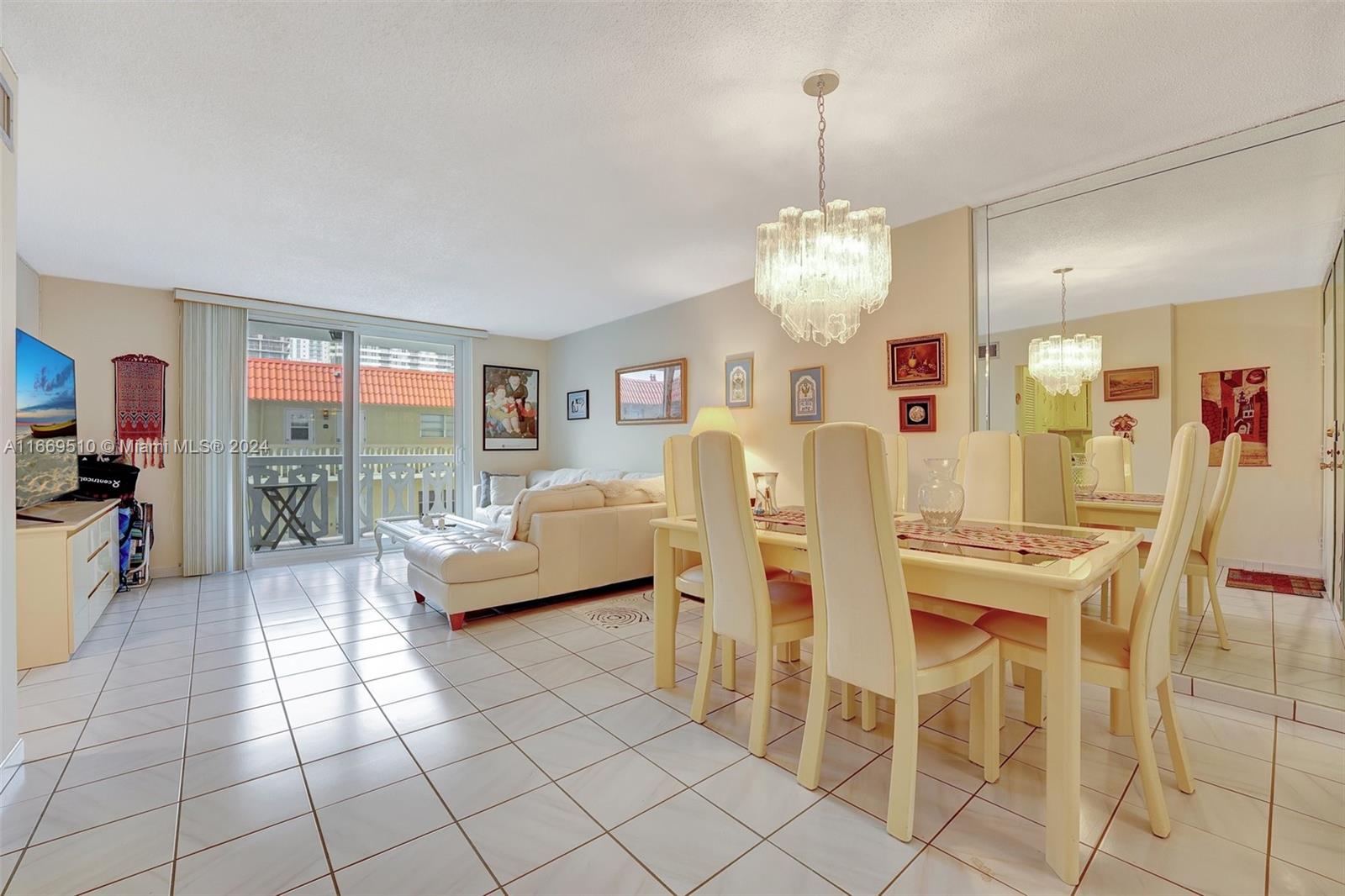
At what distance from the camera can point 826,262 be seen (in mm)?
2348

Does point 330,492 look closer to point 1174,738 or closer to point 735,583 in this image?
point 735,583

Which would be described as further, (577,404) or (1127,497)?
(577,404)

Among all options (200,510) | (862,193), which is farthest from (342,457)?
(862,193)

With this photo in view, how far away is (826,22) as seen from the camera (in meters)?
1.78

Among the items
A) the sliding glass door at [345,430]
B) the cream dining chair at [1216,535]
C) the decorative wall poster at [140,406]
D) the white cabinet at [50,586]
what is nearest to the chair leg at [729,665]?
the cream dining chair at [1216,535]

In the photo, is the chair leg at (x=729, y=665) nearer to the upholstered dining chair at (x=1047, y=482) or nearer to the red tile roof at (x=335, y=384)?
the upholstered dining chair at (x=1047, y=482)

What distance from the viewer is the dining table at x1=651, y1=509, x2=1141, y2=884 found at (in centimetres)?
140

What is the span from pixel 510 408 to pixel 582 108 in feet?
15.5

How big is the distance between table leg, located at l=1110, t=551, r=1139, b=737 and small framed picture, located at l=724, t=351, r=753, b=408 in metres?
2.77

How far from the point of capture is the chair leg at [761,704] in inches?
76.0

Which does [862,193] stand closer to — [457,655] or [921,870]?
[921,870]

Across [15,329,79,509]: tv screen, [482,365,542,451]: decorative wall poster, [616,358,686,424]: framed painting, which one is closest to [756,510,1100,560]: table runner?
[616,358,686,424]: framed painting

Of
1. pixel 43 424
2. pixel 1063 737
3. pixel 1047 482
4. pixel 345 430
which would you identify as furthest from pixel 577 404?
pixel 1063 737

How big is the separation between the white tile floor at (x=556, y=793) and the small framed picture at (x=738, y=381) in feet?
7.57
